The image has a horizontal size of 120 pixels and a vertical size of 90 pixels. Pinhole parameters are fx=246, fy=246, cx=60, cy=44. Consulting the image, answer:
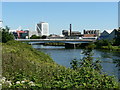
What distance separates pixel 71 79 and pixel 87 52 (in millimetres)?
5044

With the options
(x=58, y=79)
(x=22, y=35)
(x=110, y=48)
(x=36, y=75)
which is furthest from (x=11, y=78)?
(x=22, y=35)

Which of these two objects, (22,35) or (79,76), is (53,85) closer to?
(79,76)

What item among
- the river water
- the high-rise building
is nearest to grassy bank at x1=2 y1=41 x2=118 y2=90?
the river water

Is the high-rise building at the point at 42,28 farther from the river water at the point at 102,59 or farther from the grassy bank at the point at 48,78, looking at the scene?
the grassy bank at the point at 48,78

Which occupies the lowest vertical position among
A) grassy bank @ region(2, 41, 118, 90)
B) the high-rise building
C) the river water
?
the river water

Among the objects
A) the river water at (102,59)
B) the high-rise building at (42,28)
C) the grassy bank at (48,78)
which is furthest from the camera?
the high-rise building at (42,28)

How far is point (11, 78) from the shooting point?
633cm

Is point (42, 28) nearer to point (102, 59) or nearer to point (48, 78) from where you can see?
point (102, 59)

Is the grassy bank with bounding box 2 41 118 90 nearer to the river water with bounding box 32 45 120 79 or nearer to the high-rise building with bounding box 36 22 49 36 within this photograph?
the river water with bounding box 32 45 120 79

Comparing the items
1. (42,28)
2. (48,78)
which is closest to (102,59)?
(48,78)

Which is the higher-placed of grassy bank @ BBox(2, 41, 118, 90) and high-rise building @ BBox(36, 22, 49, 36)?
high-rise building @ BBox(36, 22, 49, 36)

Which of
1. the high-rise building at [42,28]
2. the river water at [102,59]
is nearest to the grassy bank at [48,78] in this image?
the river water at [102,59]

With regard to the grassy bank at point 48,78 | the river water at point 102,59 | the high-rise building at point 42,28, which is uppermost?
the high-rise building at point 42,28

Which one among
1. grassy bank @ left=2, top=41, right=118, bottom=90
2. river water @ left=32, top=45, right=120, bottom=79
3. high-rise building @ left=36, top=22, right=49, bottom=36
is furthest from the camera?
high-rise building @ left=36, top=22, right=49, bottom=36
